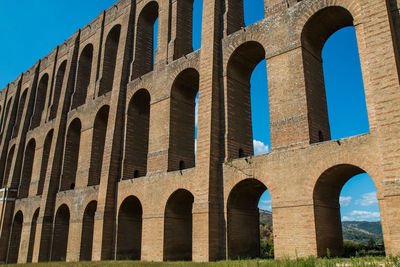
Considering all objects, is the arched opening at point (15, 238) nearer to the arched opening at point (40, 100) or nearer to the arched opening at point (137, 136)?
the arched opening at point (40, 100)

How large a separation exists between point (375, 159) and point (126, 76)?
13797mm

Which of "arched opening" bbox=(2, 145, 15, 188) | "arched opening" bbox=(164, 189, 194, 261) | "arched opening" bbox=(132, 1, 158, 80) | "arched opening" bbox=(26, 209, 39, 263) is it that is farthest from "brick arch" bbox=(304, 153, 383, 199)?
"arched opening" bbox=(2, 145, 15, 188)

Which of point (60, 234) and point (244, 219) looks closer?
point (244, 219)

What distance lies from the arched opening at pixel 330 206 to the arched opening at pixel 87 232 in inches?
484

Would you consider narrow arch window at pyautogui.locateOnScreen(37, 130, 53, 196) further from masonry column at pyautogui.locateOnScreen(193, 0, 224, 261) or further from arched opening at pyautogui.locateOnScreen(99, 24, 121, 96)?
masonry column at pyautogui.locateOnScreen(193, 0, 224, 261)

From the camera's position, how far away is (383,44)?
9391 mm

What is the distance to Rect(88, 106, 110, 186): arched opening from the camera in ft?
64.0

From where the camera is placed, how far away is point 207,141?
13086 mm

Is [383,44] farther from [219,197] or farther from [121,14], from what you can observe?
[121,14]

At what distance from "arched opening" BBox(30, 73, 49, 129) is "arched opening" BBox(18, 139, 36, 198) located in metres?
1.68

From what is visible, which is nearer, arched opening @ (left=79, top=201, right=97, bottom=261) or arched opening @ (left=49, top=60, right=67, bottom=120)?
arched opening @ (left=79, top=201, right=97, bottom=261)

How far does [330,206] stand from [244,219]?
341 centimetres

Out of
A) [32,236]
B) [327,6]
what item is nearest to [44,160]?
[32,236]

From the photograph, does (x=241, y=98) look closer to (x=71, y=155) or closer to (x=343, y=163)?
(x=343, y=163)
